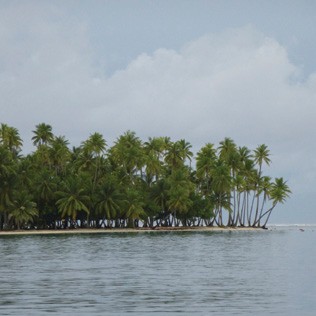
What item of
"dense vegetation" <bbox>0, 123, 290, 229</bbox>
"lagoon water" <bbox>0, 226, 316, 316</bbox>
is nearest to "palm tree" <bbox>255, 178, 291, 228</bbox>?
"dense vegetation" <bbox>0, 123, 290, 229</bbox>

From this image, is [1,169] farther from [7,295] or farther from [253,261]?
[7,295]

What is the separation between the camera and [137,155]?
159 meters

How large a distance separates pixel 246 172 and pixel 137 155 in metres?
32.1

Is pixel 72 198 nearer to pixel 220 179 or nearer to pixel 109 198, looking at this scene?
pixel 109 198

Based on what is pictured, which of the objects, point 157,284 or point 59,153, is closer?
point 157,284

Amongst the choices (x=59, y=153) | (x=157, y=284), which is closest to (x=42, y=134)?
(x=59, y=153)

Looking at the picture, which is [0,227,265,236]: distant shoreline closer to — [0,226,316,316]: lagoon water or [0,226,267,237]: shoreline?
[0,226,267,237]: shoreline

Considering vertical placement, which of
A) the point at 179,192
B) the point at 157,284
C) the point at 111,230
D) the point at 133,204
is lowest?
the point at 157,284

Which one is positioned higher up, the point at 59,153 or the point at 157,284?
the point at 59,153

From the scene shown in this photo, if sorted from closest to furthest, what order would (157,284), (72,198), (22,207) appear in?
(157,284) → (22,207) → (72,198)

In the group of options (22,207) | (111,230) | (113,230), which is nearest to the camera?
(22,207)

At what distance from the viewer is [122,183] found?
16188 cm

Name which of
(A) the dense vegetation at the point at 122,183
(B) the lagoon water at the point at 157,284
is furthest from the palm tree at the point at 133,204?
(B) the lagoon water at the point at 157,284

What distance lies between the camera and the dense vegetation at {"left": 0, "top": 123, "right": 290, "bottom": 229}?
148125 mm
